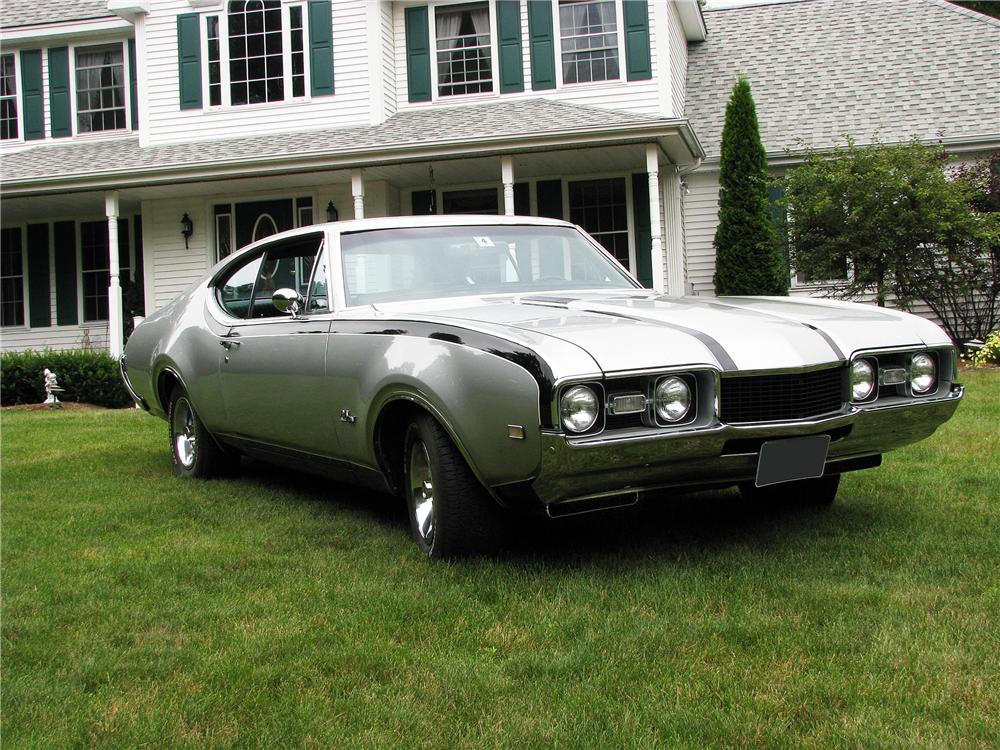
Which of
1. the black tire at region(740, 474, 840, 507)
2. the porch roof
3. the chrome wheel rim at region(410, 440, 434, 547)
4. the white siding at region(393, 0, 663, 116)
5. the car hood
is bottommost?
the black tire at region(740, 474, 840, 507)

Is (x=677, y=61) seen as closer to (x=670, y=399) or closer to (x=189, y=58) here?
(x=189, y=58)

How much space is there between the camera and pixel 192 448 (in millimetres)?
6859

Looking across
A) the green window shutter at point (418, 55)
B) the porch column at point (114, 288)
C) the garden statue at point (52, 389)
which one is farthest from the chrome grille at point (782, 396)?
the green window shutter at point (418, 55)

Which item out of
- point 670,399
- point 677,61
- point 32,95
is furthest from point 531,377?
point 32,95

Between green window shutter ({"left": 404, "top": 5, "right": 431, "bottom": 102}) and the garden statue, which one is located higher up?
green window shutter ({"left": 404, "top": 5, "right": 431, "bottom": 102})

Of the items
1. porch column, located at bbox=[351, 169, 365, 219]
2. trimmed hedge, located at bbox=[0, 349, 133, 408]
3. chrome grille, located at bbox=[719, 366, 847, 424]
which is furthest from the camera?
porch column, located at bbox=[351, 169, 365, 219]

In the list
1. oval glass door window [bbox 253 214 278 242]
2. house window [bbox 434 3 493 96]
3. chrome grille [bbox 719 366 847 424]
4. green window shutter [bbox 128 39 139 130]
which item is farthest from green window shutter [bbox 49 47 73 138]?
chrome grille [bbox 719 366 847 424]

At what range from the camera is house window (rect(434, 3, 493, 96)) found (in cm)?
1695

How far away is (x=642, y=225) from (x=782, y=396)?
1296cm

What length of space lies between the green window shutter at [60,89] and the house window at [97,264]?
1703 mm

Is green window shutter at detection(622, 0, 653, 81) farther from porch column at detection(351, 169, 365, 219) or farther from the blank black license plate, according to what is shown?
the blank black license plate

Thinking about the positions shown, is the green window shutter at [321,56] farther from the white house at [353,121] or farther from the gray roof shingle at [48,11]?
the gray roof shingle at [48,11]

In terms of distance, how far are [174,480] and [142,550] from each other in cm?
201

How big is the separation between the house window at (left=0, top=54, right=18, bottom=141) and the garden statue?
692cm
